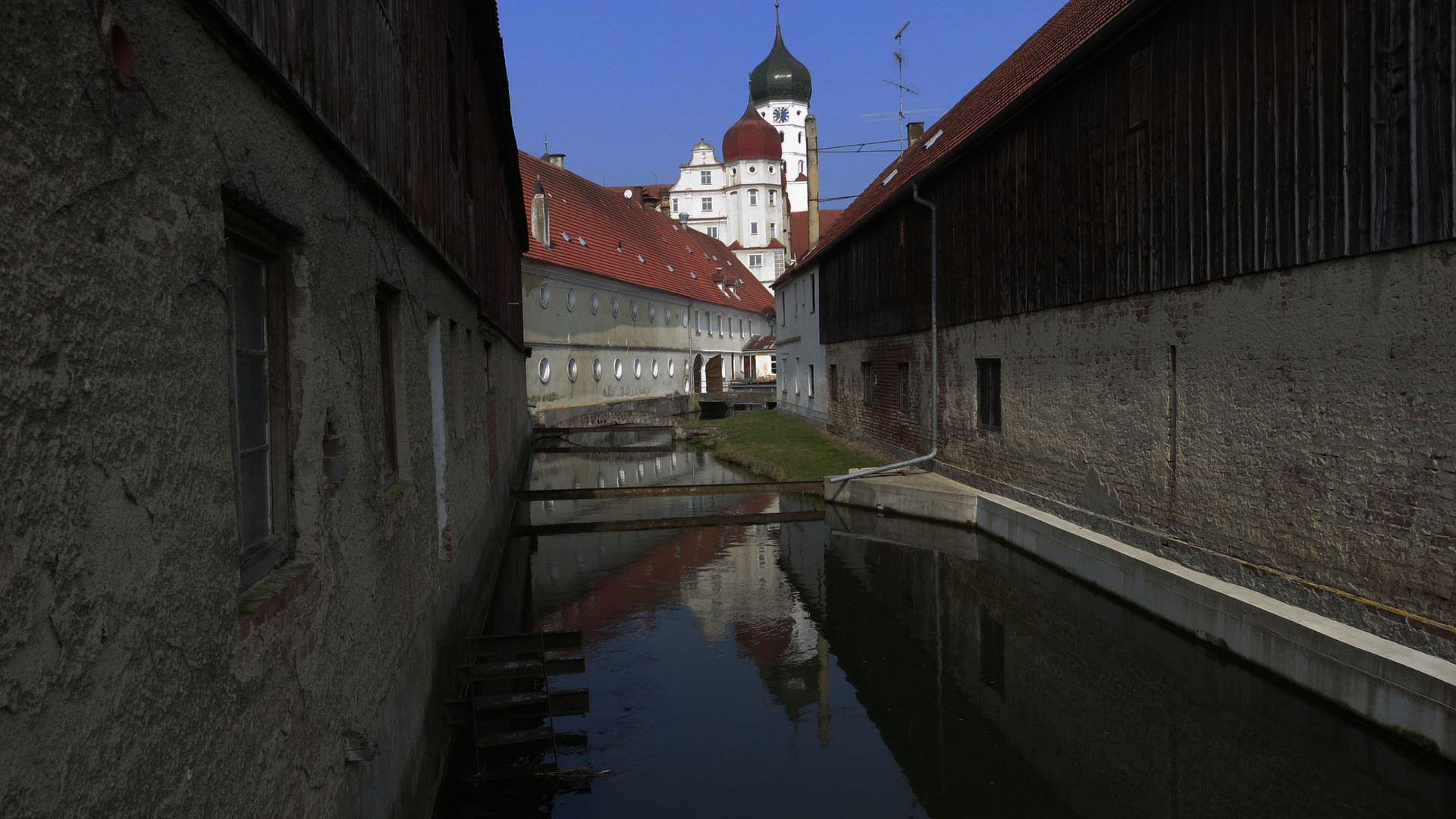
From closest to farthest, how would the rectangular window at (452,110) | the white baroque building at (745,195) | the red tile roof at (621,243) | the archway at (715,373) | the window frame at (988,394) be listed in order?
the rectangular window at (452,110) < the window frame at (988,394) < the red tile roof at (621,243) < the archway at (715,373) < the white baroque building at (745,195)

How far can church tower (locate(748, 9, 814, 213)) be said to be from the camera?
84.4 metres

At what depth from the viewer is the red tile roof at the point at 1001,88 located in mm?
12695

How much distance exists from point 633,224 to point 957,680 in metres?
42.9

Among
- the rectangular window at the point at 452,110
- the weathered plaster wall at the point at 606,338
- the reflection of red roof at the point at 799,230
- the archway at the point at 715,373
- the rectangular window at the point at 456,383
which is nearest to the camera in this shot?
the rectangular window at the point at 456,383

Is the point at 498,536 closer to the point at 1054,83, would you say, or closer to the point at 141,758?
the point at 1054,83

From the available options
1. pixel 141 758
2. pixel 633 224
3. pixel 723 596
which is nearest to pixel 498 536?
pixel 723 596

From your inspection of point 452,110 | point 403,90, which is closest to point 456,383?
point 452,110

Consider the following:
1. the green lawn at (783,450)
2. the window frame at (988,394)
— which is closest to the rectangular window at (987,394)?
the window frame at (988,394)

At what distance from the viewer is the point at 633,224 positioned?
48531mm

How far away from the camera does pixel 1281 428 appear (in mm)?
7508

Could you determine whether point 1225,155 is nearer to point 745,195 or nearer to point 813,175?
point 813,175

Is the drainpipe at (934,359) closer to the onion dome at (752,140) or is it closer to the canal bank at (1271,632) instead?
the canal bank at (1271,632)

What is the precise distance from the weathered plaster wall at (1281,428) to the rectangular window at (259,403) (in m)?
6.61

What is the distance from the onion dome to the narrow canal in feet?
220
